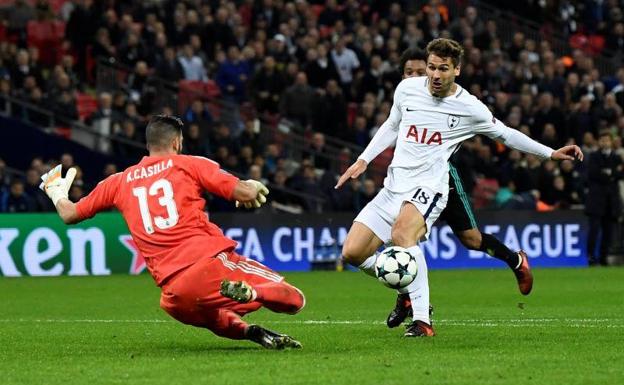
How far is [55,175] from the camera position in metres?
10.2

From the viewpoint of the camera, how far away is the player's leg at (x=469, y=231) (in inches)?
465

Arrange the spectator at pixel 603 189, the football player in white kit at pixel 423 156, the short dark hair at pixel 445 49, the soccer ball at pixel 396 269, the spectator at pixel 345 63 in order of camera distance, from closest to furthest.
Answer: the soccer ball at pixel 396 269 → the short dark hair at pixel 445 49 → the football player in white kit at pixel 423 156 → the spectator at pixel 603 189 → the spectator at pixel 345 63

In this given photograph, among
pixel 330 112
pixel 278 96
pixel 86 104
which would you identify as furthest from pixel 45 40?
pixel 330 112

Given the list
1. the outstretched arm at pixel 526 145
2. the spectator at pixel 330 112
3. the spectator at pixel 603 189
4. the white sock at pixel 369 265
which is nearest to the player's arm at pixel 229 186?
the white sock at pixel 369 265

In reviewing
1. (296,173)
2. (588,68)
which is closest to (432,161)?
(296,173)

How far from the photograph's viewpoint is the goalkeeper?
955 cm

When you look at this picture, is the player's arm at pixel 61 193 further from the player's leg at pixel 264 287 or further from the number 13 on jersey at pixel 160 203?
the player's leg at pixel 264 287

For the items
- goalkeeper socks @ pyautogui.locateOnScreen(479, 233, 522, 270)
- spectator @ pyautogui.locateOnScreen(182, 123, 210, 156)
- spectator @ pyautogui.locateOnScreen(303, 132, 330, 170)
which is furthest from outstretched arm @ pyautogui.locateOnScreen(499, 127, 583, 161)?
spectator @ pyautogui.locateOnScreen(303, 132, 330, 170)

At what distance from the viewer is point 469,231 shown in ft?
39.7

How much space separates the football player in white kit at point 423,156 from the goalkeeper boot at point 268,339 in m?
1.43

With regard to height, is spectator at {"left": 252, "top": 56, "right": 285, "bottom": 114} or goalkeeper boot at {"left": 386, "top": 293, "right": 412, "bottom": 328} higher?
spectator at {"left": 252, "top": 56, "right": 285, "bottom": 114}

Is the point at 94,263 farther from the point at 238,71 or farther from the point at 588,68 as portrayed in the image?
the point at 588,68

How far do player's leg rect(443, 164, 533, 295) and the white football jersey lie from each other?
47cm

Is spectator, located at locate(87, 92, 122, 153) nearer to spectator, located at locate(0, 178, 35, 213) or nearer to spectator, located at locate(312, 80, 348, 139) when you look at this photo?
spectator, located at locate(0, 178, 35, 213)
